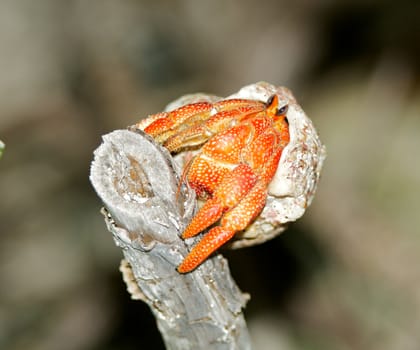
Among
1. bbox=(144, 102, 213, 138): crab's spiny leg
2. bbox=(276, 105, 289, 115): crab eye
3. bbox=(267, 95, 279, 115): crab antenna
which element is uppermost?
bbox=(144, 102, 213, 138): crab's spiny leg

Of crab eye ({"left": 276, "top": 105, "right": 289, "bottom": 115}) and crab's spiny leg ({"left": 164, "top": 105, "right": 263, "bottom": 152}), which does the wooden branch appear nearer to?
crab's spiny leg ({"left": 164, "top": 105, "right": 263, "bottom": 152})

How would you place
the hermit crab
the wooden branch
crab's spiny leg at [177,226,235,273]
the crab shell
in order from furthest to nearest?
the crab shell < the hermit crab < crab's spiny leg at [177,226,235,273] < the wooden branch

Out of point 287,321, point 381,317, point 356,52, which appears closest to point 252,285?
point 287,321

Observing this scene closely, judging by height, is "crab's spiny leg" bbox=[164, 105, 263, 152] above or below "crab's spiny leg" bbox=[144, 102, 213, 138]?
below

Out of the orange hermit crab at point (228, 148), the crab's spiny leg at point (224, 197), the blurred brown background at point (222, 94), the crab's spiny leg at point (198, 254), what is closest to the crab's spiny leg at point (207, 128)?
the orange hermit crab at point (228, 148)

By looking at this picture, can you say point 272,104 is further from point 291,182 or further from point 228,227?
point 228,227

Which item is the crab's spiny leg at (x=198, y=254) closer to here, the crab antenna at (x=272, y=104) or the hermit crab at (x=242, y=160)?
the hermit crab at (x=242, y=160)

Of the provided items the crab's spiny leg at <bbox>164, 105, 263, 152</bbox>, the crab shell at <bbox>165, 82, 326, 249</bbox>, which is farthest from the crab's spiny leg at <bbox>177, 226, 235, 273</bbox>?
the crab shell at <bbox>165, 82, 326, 249</bbox>
